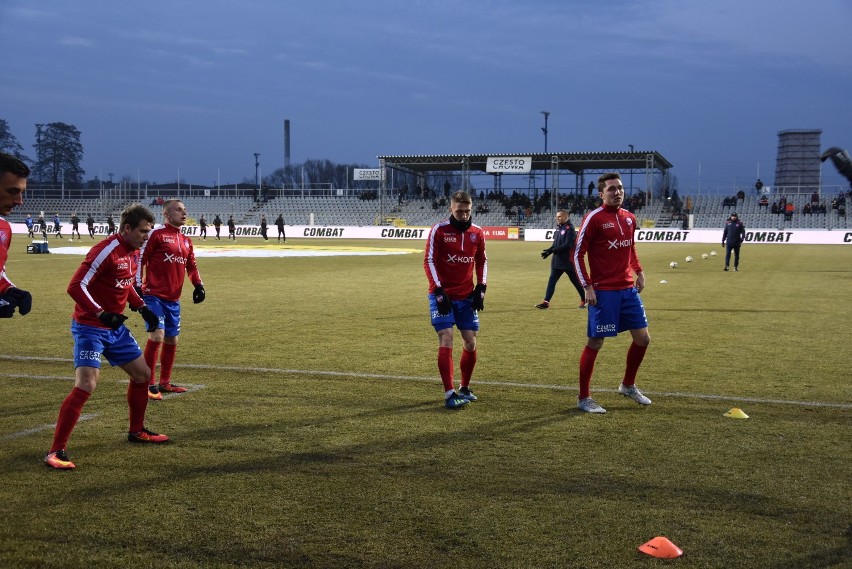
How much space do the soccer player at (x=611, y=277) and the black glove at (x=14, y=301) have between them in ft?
15.7

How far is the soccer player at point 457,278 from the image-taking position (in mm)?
7590

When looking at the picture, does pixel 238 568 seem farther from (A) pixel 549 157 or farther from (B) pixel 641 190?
(B) pixel 641 190

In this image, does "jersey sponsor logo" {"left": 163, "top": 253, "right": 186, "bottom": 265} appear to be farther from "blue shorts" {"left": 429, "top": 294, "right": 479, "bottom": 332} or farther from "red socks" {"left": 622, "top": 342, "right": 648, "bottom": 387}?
"red socks" {"left": 622, "top": 342, "right": 648, "bottom": 387}

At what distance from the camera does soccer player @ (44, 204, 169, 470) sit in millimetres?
5499

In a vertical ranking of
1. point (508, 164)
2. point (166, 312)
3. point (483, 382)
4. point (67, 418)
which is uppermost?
point (508, 164)

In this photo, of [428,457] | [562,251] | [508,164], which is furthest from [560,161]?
[428,457]

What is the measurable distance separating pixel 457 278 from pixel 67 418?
12.6ft

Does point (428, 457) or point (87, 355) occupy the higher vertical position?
point (87, 355)

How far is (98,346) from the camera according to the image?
5.65 metres

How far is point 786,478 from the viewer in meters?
5.24

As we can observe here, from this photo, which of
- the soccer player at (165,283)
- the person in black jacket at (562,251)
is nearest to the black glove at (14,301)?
the soccer player at (165,283)

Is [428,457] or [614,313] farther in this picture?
[614,313]

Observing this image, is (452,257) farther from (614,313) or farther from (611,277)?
(614,313)

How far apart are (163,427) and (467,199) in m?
3.52
